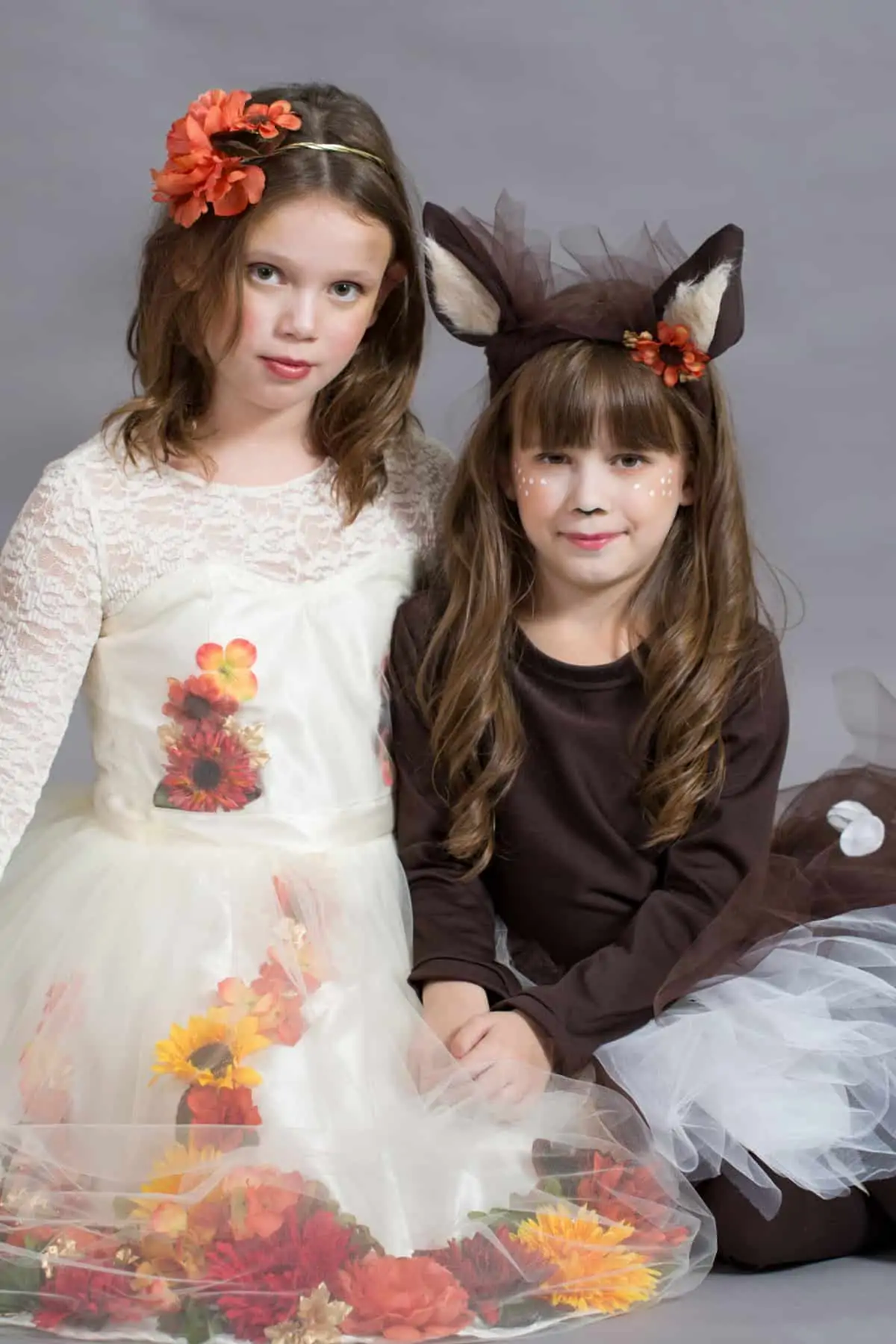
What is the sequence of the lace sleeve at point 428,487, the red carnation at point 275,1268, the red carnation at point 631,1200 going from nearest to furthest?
the red carnation at point 275,1268 → the red carnation at point 631,1200 → the lace sleeve at point 428,487

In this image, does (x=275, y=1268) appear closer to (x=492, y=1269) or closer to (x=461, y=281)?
(x=492, y=1269)

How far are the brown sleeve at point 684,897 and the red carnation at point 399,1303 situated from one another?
1.15 feet

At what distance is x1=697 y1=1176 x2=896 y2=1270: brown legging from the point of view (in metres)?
1.83

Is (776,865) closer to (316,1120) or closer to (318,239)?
(316,1120)

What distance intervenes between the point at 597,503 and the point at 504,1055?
59 centimetres

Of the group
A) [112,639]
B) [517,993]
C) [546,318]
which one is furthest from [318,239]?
[517,993]

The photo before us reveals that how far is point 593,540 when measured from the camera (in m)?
2.03

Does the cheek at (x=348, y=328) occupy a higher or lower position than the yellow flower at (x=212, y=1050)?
higher

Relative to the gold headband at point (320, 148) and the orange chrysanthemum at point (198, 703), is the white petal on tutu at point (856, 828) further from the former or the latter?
the gold headband at point (320, 148)

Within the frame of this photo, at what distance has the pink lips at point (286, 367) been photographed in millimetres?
2035

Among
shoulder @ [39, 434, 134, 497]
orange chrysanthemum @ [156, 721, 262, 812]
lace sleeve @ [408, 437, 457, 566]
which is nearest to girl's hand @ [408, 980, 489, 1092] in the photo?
orange chrysanthemum @ [156, 721, 262, 812]

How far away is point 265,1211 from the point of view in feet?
5.58
